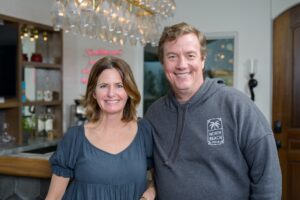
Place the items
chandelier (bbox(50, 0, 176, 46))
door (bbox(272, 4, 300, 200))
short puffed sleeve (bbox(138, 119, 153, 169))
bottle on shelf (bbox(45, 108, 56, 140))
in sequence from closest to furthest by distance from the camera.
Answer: short puffed sleeve (bbox(138, 119, 153, 169)) → chandelier (bbox(50, 0, 176, 46)) → door (bbox(272, 4, 300, 200)) → bottle on shelf (bbox(45, 108, 56, 140))

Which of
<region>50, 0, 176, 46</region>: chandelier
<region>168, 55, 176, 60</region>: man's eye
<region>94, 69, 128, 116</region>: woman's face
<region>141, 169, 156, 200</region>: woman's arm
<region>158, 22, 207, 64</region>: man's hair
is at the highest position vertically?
<region>50, 0, 176, 46</region>: chandelier

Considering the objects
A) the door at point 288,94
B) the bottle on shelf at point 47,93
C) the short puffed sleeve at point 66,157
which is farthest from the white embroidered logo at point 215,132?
the bottle on shelf at point 47,93

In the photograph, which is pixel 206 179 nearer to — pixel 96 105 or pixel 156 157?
pixel 156 157

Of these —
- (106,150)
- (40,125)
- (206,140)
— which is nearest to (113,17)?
(106,150)

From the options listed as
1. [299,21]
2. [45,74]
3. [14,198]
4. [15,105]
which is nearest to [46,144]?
[15,105]

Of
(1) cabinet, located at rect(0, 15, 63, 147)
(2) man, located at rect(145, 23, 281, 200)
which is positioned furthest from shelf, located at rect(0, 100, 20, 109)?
(2) man, located at rect(145, 23, 281, 200)

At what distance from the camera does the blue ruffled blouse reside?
152 cm

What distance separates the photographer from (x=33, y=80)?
4.56 meters

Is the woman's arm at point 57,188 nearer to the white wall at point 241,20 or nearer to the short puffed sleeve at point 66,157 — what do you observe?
the short puffed sleeve at point 66,157

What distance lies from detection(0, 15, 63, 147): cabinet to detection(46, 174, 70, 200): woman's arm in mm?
2592

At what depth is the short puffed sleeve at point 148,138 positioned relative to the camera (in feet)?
5.44

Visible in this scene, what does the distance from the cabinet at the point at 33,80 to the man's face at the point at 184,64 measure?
9.22 ft

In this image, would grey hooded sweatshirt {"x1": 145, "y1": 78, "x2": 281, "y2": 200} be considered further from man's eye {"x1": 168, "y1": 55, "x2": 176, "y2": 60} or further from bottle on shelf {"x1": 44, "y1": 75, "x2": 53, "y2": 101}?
bottle on shelf {"x1": 44, "y1": 75, "x2": 53, "y2": 101}

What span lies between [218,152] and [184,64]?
38cm
